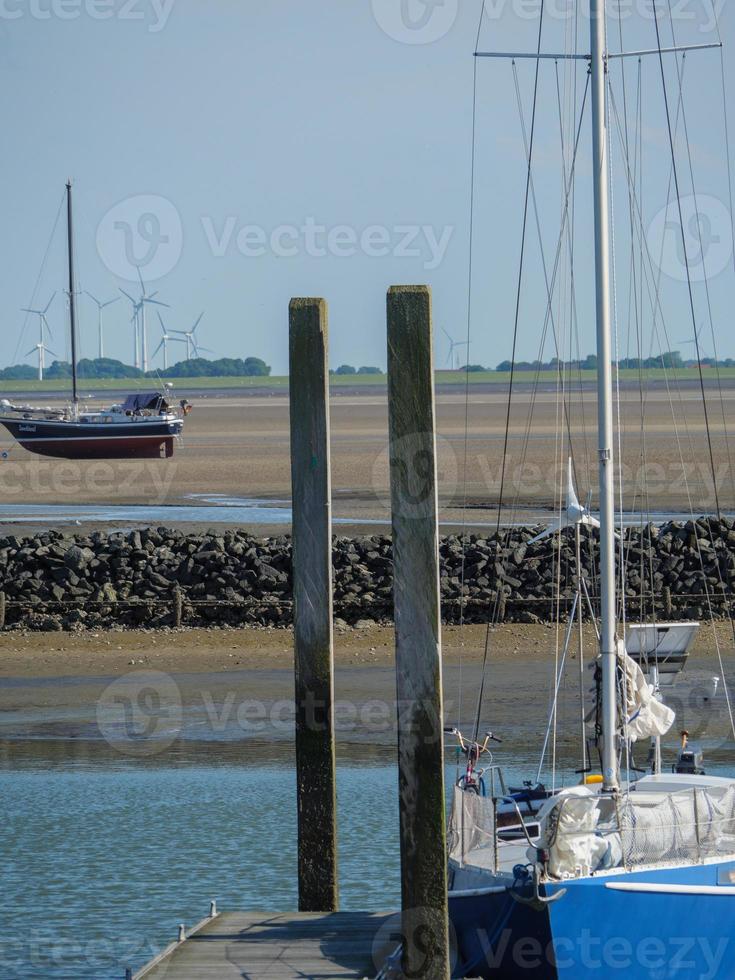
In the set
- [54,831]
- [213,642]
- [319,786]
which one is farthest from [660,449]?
[319,786]

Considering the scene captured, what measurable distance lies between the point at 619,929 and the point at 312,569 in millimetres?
3951

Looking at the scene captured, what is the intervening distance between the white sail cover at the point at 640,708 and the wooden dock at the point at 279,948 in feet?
9.89

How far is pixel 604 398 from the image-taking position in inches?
545

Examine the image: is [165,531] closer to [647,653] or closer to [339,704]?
[339,704]

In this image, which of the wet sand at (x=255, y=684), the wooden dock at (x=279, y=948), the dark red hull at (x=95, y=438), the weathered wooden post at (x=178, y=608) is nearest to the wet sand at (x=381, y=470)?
the dark red hull at (x=95, y=438)

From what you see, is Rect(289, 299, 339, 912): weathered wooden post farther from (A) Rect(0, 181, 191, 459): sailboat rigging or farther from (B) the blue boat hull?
(A) Rect(0, 181, 191, 459): sailboat rigging

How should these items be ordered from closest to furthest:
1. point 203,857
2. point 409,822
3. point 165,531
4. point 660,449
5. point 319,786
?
1. point 409,822
2. point 319,786
3. point 203,857
4. point 165,531
5. point 660,449

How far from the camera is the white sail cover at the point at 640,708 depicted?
47.5 feet

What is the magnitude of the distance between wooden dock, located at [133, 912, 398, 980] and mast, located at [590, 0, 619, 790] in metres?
2.53

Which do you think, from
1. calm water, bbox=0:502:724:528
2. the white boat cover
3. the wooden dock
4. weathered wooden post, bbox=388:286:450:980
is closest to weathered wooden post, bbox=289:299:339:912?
the wooden dock

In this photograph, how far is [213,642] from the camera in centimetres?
2895

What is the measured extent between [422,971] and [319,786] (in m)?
2.07

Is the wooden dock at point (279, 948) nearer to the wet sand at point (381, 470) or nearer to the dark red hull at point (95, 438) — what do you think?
the wet sand at point (381, 470)

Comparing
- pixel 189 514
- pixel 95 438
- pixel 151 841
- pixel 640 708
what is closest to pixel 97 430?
pixel 95 438
